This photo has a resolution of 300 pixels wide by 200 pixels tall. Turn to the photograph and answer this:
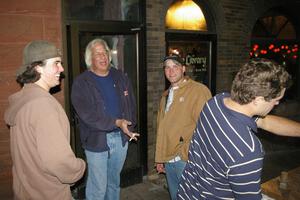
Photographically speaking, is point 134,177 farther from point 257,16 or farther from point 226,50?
point 257,16

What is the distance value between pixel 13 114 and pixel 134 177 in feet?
10.5

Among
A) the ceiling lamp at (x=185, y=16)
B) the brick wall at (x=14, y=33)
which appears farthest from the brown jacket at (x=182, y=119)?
the ceiling lamp at (x=185, y=16)

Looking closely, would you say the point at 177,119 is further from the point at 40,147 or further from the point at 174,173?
the point at 40,147

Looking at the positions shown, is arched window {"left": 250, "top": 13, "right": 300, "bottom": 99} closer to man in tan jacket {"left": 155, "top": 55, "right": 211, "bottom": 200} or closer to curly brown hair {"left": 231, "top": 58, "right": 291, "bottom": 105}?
man in tan jacket {"left": 155, "top": 55, "right": 211, "bottom": 200}

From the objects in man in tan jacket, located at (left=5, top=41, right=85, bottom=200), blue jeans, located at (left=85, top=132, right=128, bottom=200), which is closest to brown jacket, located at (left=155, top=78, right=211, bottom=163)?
blue jeans, located at (left=85, top=132, right=128, bottom=200)

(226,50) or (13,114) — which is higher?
(226,50)

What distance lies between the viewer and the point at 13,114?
2.21 m

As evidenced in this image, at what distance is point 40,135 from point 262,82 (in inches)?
59.0

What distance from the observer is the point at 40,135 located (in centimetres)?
205

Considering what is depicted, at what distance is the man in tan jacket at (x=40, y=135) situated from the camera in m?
2.07

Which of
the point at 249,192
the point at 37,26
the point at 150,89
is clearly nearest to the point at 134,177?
the point at 150,89

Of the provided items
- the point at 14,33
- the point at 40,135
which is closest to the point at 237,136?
the point at 40,135

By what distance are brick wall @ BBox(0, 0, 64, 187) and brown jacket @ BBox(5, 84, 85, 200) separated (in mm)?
1592

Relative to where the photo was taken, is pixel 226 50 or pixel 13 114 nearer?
pixel 13 114
